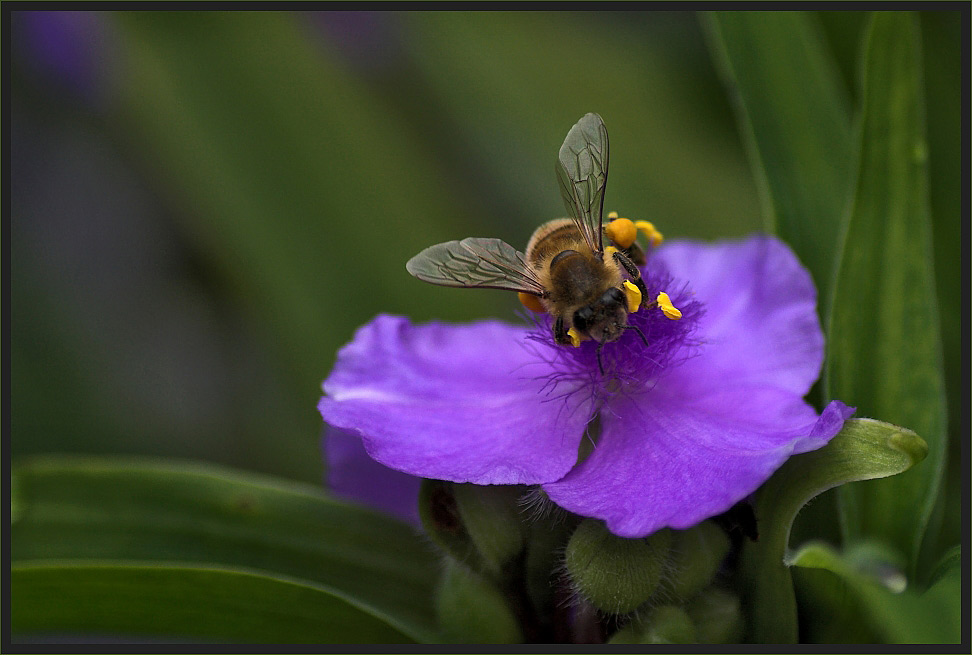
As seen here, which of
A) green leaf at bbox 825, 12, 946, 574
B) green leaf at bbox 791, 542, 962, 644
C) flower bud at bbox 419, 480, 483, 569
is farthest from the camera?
green leaf at bbox 825, 12, 946, 574

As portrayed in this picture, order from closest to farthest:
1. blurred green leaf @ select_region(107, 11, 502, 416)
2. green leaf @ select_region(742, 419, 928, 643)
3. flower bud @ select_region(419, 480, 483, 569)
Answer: green leaf @ select_region(742, 419, 928, 643) → flower bud @ select_region(419, 480, 483, 569) → blurred green leaf @ select_region(107, 11, 502, 416)

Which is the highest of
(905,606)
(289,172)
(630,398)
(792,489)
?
(289,172)

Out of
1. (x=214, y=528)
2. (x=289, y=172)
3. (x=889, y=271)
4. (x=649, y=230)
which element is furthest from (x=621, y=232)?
(x=289, y=172)

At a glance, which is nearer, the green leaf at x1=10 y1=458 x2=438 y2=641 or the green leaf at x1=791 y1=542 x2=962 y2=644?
the green leaf at x1=791 y1=542 x2=962 y2=644

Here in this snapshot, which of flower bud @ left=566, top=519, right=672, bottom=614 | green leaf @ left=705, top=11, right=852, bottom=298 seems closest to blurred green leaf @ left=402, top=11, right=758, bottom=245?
green leaf @ left=705, top=11, right=852, bottom=298

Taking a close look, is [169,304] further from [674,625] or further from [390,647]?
[674,625]

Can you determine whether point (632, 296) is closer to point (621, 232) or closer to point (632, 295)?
point (632, 295)

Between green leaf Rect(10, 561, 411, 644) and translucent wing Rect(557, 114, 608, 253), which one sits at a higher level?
translucent wing Rect(557, 114, 608, 253)

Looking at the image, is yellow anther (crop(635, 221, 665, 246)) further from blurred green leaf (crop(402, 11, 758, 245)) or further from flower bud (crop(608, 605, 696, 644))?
blurred green leaf (crop(402, 11, 758, 245))

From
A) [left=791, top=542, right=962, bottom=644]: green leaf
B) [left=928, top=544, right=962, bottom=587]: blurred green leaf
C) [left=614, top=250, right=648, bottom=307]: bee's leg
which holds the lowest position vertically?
[left=791, top=542, right=962, bottom=644]: green leaf
